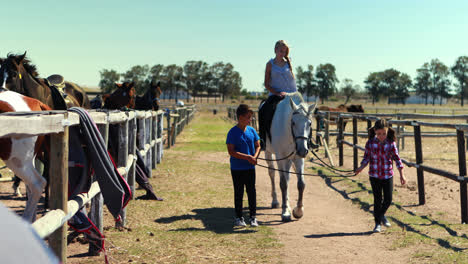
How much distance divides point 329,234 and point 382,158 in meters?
1.27

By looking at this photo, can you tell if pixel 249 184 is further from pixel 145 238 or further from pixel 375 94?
pixel 375 94

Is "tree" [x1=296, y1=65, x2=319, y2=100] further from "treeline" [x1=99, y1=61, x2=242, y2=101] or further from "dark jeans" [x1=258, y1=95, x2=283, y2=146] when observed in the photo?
"dark jeans" [x1=258, y1=95, x2=283, y2=146]

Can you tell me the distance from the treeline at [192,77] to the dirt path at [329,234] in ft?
391

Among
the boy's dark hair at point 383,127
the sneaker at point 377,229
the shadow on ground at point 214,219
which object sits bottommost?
the shadow on ground at point 214,219

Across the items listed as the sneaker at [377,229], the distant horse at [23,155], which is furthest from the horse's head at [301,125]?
the distant horse at [23,155]

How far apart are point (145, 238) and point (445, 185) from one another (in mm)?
7383

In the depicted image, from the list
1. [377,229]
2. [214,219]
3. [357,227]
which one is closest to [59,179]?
[214,219]

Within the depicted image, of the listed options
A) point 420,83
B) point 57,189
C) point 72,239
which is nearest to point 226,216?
point 72,239

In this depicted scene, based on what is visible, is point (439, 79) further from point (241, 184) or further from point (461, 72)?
point (241, 184)

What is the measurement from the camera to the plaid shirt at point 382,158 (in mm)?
5938

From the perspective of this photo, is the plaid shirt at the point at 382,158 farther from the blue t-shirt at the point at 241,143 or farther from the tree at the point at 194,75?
the tree at the point at 194,75

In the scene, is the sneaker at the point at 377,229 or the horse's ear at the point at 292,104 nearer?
the sneaker at the point at 377,229

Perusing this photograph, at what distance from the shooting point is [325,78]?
130m

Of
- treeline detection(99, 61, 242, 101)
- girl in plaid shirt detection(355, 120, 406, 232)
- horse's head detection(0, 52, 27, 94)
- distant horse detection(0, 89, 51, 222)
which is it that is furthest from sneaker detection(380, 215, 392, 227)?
treeline detection(99, 61, 242, 101)
